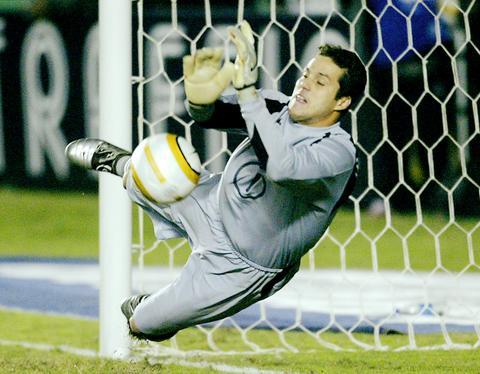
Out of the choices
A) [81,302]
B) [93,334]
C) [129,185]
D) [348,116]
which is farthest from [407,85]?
[129,185]

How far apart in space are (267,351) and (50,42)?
237 inches

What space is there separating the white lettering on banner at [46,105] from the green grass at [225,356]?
4.31 metres

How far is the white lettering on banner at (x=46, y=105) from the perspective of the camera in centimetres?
1041

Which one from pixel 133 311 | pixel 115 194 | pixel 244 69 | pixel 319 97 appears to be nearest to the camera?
pixel 244 69

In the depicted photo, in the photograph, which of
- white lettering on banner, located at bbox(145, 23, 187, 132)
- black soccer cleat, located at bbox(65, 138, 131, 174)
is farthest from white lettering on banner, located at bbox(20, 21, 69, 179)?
black soccer cleat, located at bbox(65, 138, 131, 174)

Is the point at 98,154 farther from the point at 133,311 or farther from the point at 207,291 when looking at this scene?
the point at 207,291

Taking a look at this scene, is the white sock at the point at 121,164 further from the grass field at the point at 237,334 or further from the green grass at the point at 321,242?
the green grass at the point at 321,242

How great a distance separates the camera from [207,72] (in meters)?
3.70

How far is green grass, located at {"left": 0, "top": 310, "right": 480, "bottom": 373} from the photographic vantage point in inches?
184

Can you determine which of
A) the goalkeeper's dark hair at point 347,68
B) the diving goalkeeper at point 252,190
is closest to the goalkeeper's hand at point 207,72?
the diving goalkeeper at point 252,190

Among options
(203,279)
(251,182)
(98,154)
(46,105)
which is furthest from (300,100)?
(46,105)

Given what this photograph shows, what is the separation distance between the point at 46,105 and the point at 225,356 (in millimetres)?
5784

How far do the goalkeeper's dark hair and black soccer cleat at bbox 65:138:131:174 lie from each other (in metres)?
0.99

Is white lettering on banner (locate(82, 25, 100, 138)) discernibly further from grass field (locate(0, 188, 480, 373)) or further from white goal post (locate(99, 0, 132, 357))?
white goal post (locate(99, 0, 132, 357))
